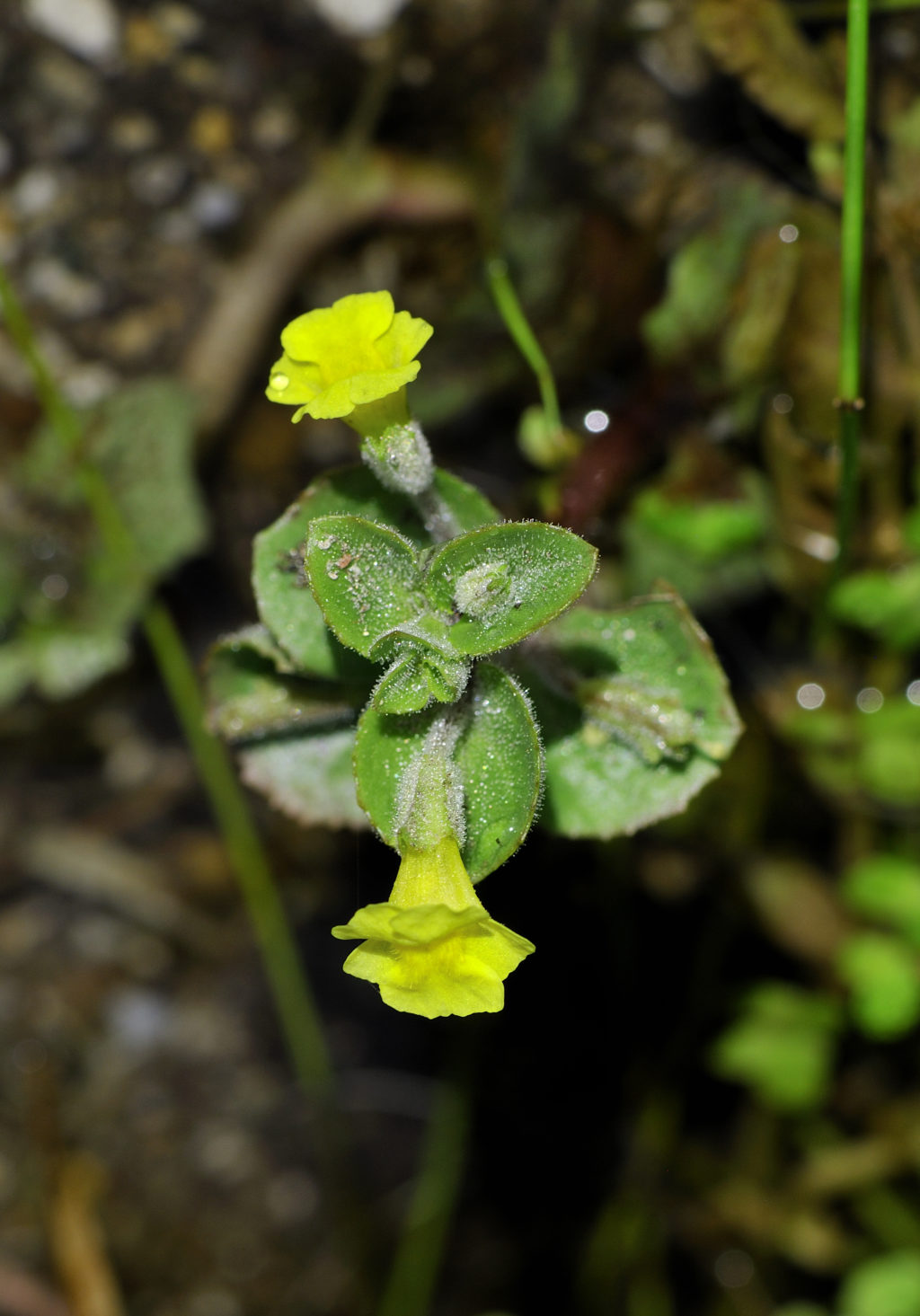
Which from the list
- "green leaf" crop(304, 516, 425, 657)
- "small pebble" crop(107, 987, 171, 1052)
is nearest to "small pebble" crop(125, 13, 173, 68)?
"green leaf" crop(304, 516, 425, 657)

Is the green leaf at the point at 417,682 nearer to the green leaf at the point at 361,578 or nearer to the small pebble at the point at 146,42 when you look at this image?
the green leaf at the point at 361,578

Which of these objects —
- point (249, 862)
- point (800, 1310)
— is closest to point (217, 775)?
point (249, 862)

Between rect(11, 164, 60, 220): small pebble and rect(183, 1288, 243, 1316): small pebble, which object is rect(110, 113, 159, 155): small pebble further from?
rect(183, 1288, 243, 1316): small pebble

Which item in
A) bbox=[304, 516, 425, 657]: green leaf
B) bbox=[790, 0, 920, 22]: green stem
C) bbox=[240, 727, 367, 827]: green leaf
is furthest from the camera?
bbox=[790, 0, 920, 22]: green stem

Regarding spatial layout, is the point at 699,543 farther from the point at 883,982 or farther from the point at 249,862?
the point at 249,862

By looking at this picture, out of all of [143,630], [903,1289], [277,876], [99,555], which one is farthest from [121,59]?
[903,1289]
